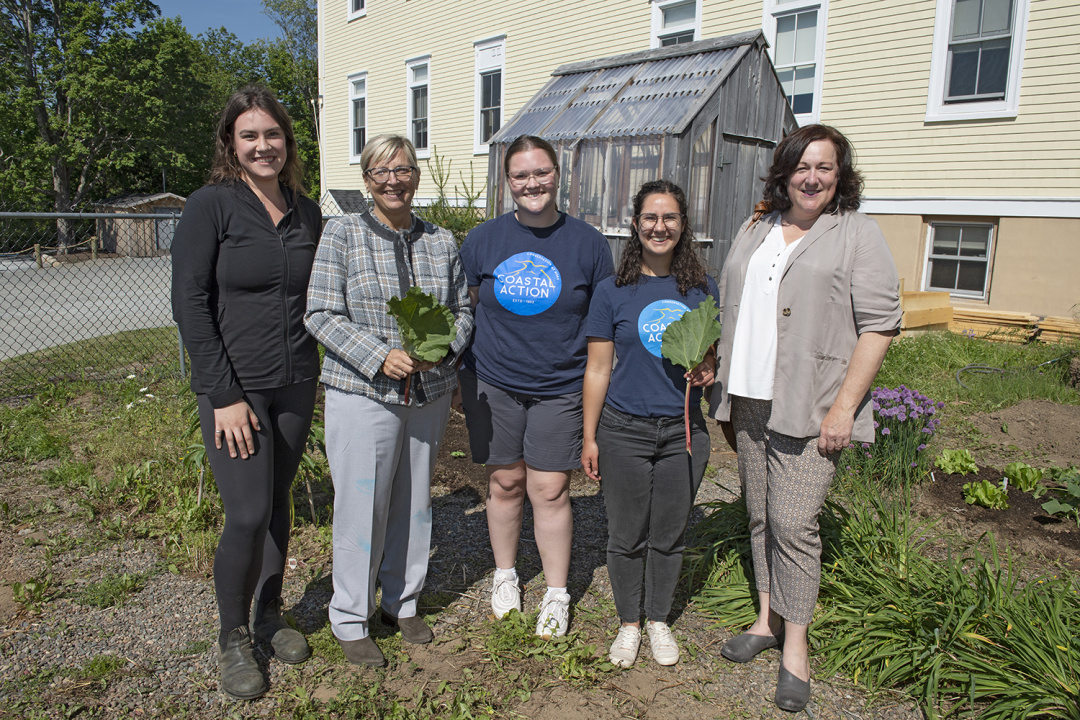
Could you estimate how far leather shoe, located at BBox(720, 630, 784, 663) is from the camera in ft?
9.50

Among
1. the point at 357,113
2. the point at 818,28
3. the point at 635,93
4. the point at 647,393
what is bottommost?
the point at 647,393

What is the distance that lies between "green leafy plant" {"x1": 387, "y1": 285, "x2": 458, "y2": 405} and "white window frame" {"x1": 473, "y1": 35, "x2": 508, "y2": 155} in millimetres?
13590

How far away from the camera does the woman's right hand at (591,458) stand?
2.83 metres

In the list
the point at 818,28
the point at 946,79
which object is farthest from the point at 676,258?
the point at 818,28

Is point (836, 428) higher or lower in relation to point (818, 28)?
lower

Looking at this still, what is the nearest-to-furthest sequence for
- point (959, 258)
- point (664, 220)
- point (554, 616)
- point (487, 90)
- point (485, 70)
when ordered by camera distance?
point (664, 220) → point (554, 616) → point (959, 258) → point (485, 70) → point (487, 90)

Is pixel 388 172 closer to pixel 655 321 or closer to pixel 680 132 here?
pixel 655 321

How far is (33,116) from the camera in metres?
27.6

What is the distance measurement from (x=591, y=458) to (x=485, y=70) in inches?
590

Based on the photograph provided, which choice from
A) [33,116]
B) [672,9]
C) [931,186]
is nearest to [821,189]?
[931,186]

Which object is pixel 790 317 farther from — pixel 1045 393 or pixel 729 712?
pixel 1045 393

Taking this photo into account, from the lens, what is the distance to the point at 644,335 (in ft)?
8.86

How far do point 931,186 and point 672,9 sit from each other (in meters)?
5.60

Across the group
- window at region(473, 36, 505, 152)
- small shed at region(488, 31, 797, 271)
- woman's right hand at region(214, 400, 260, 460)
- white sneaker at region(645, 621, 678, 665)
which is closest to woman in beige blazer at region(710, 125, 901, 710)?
white sneaker at region(645, 621, 678, 665)
